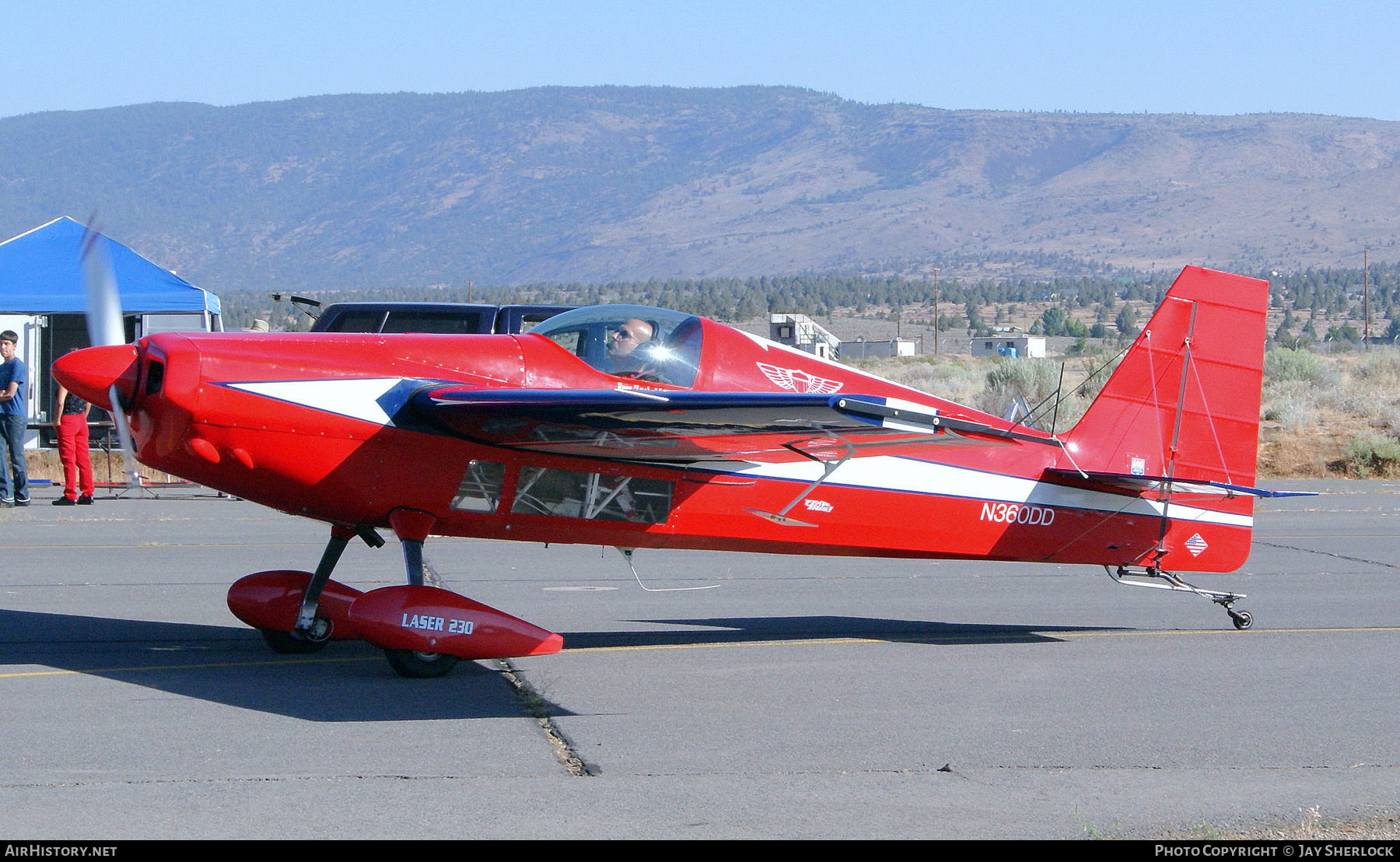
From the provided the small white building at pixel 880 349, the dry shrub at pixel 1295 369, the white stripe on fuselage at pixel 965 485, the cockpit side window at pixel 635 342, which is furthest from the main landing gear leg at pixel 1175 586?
the small white building at pixel 880 349

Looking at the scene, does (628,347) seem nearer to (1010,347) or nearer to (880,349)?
(1010,347)

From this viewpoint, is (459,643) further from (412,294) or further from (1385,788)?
(412,294)

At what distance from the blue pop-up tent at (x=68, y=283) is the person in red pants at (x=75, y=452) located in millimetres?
3332

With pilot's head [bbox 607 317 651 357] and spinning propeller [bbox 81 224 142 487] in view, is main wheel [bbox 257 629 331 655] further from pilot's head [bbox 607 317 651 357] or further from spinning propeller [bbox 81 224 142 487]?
pilot's head [bbox 607 317 651 357]

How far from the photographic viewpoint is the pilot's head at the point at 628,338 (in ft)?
23.0

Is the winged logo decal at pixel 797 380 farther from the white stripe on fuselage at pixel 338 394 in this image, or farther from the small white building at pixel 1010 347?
the small white building at pixel 1010 347

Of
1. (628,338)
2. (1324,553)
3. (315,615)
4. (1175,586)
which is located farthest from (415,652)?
(1324,553)

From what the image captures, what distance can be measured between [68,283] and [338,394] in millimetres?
14845

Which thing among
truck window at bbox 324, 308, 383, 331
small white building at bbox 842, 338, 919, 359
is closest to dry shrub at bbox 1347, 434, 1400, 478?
truck window at bbox 324, 308, 383, 331

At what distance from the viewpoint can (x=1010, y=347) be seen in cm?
6494

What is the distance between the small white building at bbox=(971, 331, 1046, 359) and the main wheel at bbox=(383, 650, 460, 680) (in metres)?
57.1

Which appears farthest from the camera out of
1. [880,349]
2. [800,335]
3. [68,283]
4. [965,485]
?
[880,349]

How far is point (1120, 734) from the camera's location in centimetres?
593

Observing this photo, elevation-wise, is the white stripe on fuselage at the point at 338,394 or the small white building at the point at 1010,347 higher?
the white stripe on fuselage at the point at 338,394
